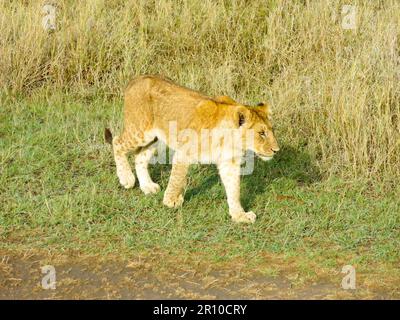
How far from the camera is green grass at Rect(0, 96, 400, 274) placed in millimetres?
5297

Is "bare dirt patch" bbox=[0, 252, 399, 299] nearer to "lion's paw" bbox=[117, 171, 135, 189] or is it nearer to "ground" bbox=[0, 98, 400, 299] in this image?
"ground" bbox=[0, 98, 400, 299]

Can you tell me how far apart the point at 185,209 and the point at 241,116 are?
0.83 metres

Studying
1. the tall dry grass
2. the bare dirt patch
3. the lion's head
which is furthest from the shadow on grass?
the bare dirt patch

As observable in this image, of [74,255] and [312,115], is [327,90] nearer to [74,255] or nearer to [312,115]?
[312,115]

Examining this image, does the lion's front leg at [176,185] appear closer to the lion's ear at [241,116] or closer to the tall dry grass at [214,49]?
the lion's ear at [241,116]

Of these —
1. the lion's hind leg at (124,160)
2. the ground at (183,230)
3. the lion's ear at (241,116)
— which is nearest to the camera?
the ground at (183,230)

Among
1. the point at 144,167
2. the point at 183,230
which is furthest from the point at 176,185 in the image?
the point at 144,167

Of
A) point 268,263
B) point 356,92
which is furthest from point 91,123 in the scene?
point 268,263

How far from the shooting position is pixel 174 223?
18.4 ft

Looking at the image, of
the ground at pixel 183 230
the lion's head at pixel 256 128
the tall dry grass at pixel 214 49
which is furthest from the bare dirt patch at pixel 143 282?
the tall dry grass at pixel 214 49

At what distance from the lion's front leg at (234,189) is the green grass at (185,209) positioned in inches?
3.3

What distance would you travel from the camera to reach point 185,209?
586cm

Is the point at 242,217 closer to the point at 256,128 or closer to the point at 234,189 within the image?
the point at 234,189

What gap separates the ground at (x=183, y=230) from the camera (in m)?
4.78
